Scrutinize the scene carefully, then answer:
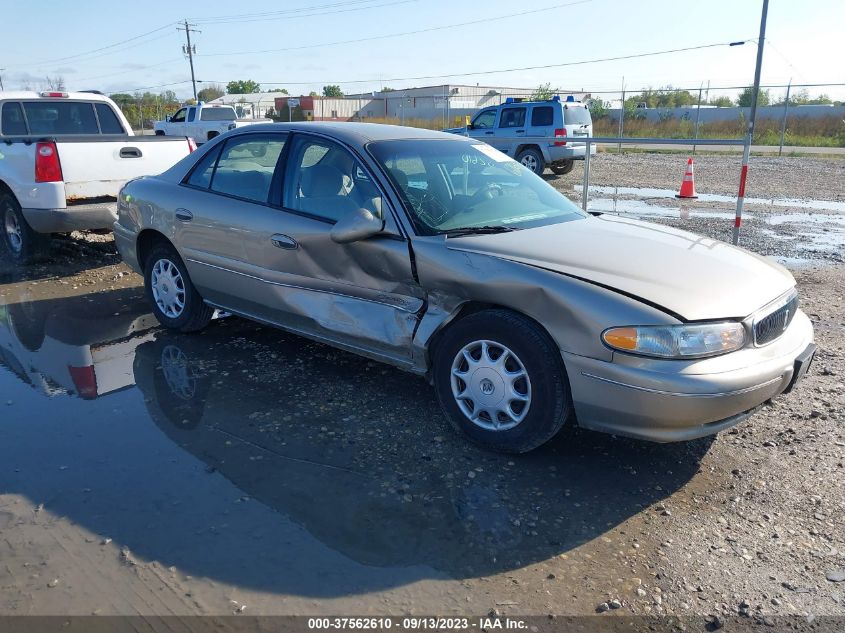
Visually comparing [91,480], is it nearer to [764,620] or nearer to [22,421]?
[22,421]

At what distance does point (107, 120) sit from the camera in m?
9.51

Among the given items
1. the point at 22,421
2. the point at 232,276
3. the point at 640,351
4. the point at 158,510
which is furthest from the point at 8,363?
the point at 640,351

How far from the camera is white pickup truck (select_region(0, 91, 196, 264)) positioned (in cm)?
739

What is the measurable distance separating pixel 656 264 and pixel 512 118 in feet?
55.2

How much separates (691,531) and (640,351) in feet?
2.71

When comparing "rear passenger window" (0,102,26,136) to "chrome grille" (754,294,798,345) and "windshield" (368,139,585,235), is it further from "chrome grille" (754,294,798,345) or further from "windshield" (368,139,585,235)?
"chrome grille" (754,294,798,345)

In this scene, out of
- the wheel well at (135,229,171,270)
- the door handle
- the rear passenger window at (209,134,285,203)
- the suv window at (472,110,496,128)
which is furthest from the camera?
the suv window at (472,110,496,128)

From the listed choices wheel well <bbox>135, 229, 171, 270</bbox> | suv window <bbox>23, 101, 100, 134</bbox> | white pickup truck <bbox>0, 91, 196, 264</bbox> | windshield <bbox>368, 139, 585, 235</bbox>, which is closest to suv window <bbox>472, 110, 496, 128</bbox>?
suv window <bbox>23, 101, 100, 134</bbox>

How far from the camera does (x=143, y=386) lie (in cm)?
470

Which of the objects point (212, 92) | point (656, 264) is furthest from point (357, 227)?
point (212, 92)

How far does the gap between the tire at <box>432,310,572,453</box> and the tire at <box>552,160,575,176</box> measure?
52.7 feet

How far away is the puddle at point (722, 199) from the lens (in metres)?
12.8

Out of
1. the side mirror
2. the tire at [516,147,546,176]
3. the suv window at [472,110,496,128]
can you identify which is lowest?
the tire at [516,147,546,176]

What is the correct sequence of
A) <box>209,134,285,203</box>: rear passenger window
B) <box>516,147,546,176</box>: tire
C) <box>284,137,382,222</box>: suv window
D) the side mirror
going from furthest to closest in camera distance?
<box>516,147,546,176</box>: tire
<box>209,134,285,203</box>: rear passenger window
<box>284,137,382,222</box>: suv window
the side mirror
